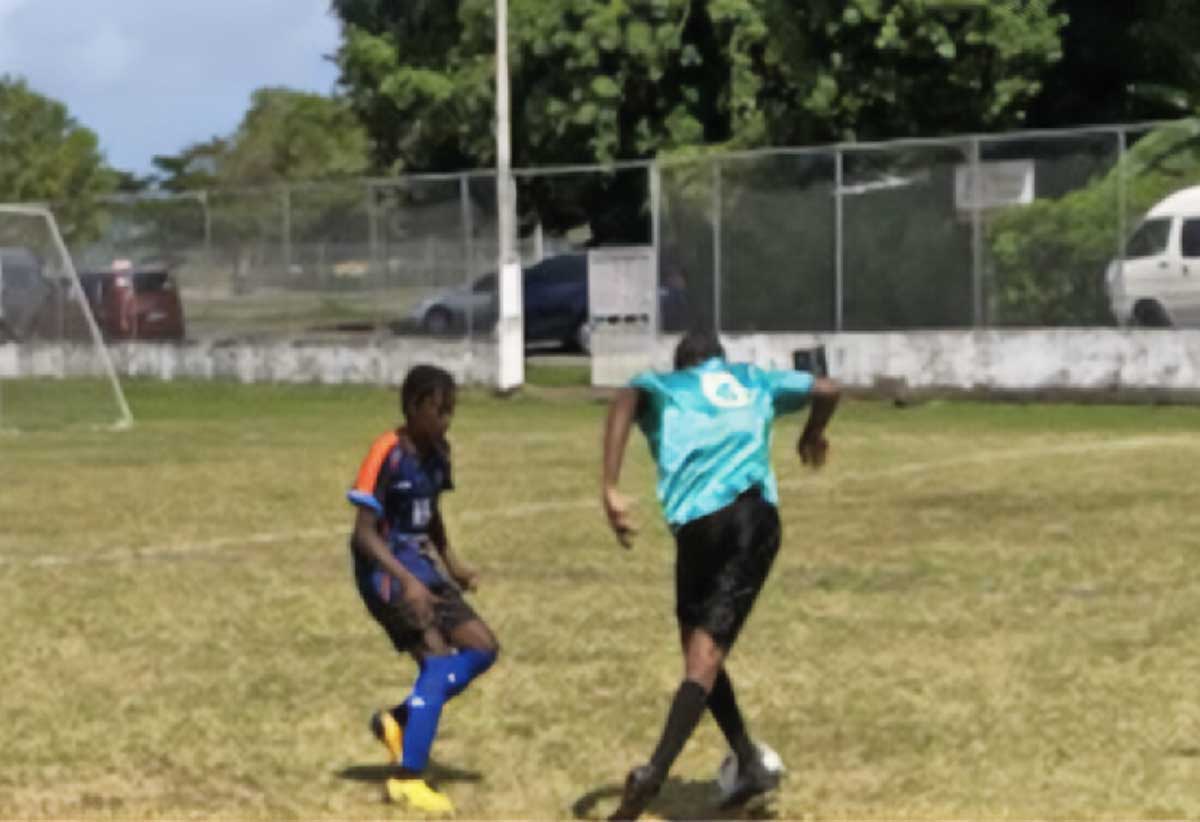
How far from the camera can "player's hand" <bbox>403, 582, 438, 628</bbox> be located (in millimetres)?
8703

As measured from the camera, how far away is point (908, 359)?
99.5 feet

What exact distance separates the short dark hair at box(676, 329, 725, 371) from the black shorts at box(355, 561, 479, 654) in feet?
3.52

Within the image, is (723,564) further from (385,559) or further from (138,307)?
(138,307)

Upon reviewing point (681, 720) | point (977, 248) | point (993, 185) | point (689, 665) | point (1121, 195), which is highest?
point (993, 185)

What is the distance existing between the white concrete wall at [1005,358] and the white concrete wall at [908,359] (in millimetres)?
11

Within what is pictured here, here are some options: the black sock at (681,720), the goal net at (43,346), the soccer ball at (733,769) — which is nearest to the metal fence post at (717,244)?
the goal net at (43,346)

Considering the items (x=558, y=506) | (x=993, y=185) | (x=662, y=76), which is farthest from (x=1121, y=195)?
(x=662, y=76)

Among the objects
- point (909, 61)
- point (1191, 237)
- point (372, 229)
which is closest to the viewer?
point (1191, 237)

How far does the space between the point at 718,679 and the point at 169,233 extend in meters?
32.5

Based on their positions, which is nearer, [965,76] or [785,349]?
[785,349]

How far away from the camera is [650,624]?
13.0 meters

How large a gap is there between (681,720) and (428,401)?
53.2 inches

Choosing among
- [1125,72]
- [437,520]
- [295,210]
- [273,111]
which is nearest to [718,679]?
[437,520]

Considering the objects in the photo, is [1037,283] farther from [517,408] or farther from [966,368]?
[517,408]
